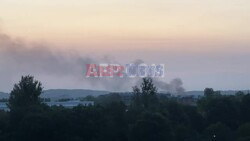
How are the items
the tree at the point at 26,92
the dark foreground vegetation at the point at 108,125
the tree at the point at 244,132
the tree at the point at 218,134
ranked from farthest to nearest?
1. the tree at the point at 26,92
2. the tree at the point at 218,134
3. the tree at the point at 244,132
4. the dark foreground vegetation at the point at 108,125

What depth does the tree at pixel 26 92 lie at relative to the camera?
60.4 m

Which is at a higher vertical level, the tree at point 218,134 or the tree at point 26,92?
the tree at point 26,92

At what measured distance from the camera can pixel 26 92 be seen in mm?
61031

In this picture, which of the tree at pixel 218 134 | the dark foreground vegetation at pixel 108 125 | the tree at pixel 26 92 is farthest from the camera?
the tree at pixel 26 92

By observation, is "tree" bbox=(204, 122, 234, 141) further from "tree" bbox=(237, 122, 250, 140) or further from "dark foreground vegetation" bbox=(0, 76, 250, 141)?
"tree" bbox=(237, 122, 250, 140)

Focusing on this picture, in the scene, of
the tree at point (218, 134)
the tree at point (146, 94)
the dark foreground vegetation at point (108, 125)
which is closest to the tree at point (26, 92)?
the dark foreground vegetation at point (108, 125)

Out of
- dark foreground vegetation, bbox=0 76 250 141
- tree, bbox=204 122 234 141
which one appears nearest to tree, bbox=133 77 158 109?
dark foreground vegetation, bbox=0 76 250 141

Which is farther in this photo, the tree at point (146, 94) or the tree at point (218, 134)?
the tree at point (146, 94)

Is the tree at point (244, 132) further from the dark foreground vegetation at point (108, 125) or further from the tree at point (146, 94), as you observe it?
the tree at point (146, 94)

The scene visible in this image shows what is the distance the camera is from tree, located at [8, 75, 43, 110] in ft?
198

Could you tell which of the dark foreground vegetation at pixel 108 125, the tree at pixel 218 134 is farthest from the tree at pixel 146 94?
the tree at pixel 218 134

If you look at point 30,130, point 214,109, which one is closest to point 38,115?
point 30,130

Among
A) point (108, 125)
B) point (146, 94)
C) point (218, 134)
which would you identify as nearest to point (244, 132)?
point (218, 134)

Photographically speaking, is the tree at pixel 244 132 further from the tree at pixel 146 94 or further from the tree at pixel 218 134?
the tree at pixel 146 94
